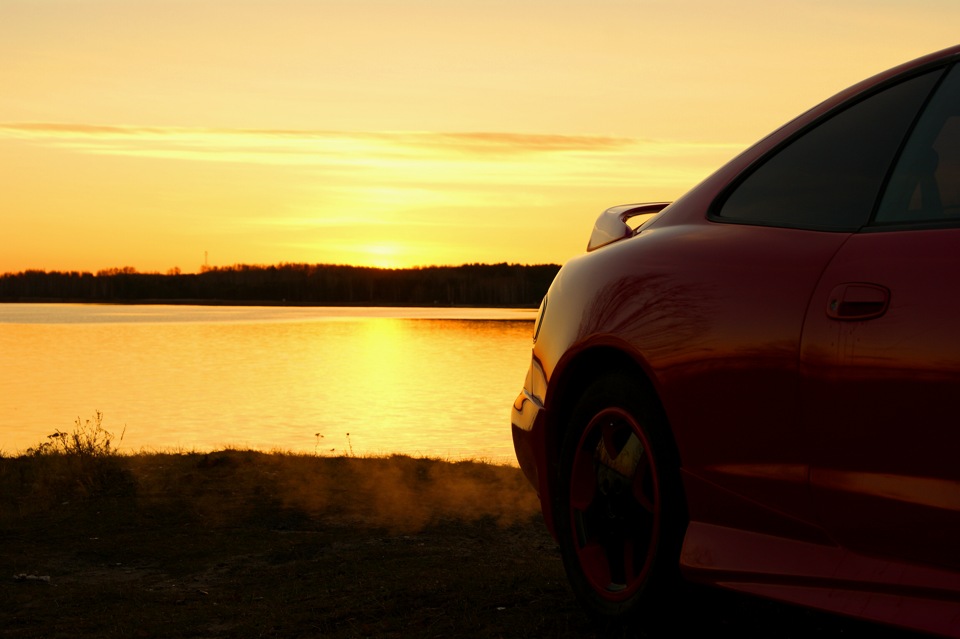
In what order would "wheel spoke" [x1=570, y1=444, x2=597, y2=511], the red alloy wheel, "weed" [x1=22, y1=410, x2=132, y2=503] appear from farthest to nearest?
1. "weed" [x1=22, y1=410, x2=132, y2=503]
2. "wheel spoke" [x1=570, y1=444, x2=597, y2=511]
3. the red alloy wheel

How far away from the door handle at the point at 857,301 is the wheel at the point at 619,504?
2.67ft

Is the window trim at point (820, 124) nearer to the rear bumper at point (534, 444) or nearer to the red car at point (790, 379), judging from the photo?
the red car at point (790, 379)

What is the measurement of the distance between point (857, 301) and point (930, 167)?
0.44 metres

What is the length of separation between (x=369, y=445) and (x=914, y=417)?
74.1 feet

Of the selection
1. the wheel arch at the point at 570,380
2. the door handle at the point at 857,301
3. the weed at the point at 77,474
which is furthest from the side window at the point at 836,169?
the weed at the point at 77,474

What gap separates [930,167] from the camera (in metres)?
2.85

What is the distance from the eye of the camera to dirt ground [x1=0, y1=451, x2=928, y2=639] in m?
4.29

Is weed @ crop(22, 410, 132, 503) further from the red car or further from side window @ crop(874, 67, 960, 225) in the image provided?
side window @ crop(874, 67, 960, 225)

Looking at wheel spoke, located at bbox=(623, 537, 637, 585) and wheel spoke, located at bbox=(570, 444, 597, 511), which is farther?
wheel spoke, located at bbox=(570, 444, 597, 511)

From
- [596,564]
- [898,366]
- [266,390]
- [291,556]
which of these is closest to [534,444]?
[596,564]

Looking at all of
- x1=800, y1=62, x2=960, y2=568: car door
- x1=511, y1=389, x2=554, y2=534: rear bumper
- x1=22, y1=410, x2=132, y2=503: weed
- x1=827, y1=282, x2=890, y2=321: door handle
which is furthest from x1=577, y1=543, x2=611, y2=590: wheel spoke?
x1=22, y1=410, x2=132, y2=503: weed

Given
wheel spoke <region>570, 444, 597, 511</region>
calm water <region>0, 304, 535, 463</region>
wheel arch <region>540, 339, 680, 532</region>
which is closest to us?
wheel arch <region>540, 339, 680, 532</region>

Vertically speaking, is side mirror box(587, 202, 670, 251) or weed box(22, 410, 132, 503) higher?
side mirror box(587, 202, 670, 251)

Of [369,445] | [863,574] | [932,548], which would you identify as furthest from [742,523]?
[369,445]
